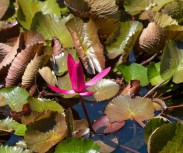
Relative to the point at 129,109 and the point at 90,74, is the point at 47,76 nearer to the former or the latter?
the point at 90,74

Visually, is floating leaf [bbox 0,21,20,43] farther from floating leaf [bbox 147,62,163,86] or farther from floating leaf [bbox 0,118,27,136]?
floating leaf [bbox 147,62,163,86]

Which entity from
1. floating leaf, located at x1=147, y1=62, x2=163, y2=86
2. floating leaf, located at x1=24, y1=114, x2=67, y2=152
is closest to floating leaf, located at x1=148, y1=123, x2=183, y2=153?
floating leaf, located at x1=24, y1=114, x2=67, y2=152

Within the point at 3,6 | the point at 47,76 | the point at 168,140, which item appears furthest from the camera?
the point at 3,6

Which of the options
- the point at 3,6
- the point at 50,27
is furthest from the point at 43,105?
the point at 3,6

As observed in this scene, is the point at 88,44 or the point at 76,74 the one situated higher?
the point at 76,74

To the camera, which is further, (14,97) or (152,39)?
(152,39)

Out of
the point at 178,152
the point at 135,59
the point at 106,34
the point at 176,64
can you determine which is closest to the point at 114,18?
the point at 106,34

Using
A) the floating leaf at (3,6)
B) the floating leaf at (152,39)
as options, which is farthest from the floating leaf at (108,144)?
the floating leaf at (3,6)
